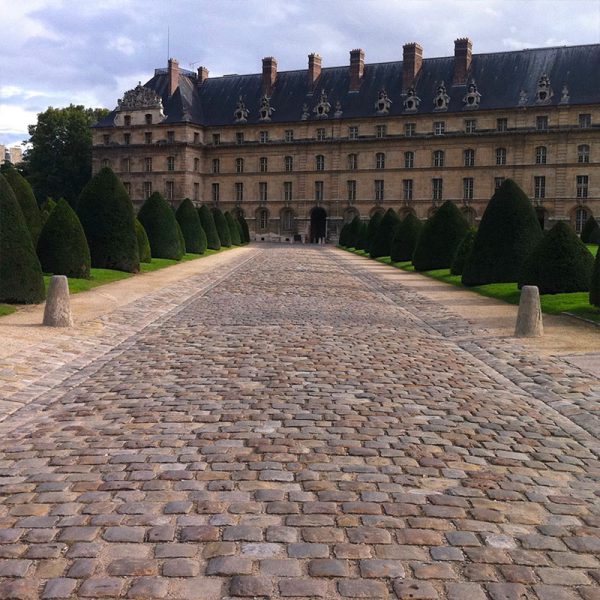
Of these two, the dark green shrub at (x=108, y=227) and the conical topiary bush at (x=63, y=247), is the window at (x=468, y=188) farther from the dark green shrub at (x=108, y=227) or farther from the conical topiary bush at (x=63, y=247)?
the conical topiary bush at (x=63, y=247)

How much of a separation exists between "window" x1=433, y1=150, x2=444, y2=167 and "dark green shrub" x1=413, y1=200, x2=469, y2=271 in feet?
127

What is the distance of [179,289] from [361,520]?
46.5ft

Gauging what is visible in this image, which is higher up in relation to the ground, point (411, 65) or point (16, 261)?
point (411, 65)

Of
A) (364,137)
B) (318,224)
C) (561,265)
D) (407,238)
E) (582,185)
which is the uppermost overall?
(364,137)

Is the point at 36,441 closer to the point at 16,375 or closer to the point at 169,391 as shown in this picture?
the point at 169,391

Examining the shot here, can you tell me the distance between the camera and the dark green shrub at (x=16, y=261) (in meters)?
13.0

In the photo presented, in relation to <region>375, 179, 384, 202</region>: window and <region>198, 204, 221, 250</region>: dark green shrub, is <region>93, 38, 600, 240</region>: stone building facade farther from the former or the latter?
<region>198, 204, 221, 250</region>: dark green shrub

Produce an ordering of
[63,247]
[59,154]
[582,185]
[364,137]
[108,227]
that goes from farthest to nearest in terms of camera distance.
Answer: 1. [59,154]
2. [364,137]
3. [582,185]
4. [108,227]
5. [63,247]

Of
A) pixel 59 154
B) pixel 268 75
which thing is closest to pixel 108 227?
pixel 268 75

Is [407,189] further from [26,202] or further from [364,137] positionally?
[26,202]

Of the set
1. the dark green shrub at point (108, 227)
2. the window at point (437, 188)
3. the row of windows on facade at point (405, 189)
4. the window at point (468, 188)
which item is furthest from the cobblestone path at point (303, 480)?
the window at point (437, 188)

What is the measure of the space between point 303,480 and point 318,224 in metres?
64.9

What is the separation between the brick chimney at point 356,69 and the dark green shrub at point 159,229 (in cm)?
4186

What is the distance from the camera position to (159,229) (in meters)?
28.7
